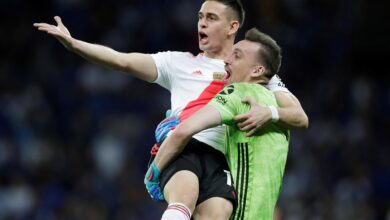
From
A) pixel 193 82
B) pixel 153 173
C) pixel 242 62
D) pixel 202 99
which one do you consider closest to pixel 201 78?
pixel 193 82

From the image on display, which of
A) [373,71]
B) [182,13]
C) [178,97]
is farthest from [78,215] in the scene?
[178,97]

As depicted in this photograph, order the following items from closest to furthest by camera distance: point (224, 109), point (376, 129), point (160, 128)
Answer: point (224, 109) < point (160, 128) < point (376, 129)

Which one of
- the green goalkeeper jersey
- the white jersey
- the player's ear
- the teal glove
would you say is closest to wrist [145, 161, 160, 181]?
the teal glove

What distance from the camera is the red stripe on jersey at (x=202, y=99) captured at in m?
6.07

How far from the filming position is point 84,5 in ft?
47.9

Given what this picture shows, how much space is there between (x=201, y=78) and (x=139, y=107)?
7.05 meters

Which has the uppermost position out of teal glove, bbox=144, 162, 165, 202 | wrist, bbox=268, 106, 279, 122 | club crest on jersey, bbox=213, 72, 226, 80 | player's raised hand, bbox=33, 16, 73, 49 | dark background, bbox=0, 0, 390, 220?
player's raised hand, bbox=33, 16, 73, 49

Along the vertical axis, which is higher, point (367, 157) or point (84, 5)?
point (84, 5)

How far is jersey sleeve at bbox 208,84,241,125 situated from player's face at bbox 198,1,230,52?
73 centimetres

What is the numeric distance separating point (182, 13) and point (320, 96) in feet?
7.81

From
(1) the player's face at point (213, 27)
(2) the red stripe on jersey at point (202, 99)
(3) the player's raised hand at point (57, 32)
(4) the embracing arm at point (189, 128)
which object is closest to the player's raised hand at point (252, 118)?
(4) the embracing arm at point (189, 128)

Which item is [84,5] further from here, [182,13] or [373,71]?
[373,71]

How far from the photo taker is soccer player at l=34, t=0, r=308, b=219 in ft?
18.7

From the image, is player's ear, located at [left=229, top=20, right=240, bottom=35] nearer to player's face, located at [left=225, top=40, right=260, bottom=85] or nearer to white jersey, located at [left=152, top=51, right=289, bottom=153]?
white jersey, located at [left=152, top=51, right=289, bottom=153]
